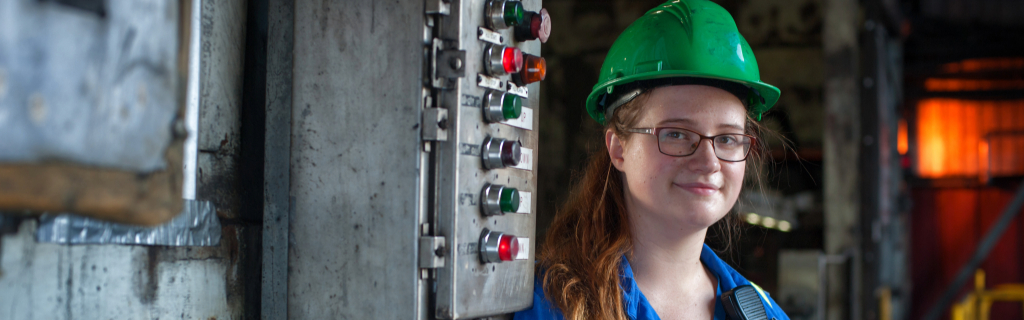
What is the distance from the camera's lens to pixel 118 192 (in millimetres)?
600

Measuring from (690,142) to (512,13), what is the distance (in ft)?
1.45

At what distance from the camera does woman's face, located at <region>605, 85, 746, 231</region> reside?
1404mm

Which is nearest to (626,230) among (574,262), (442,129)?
(574,262)

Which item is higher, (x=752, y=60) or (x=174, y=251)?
(x=752, y=60)

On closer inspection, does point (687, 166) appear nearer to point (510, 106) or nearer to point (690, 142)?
point (690, 142)

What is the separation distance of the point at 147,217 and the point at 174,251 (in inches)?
20.9

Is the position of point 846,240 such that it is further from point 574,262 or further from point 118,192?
point 118,192

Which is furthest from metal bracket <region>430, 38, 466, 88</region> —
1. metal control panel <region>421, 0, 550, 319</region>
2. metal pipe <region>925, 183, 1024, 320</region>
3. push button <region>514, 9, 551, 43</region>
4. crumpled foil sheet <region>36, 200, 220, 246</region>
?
metal pipe <region>925, 183, 1024, 320</region>

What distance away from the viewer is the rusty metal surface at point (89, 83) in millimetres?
550

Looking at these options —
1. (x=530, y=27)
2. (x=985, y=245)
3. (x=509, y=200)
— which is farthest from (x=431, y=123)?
(x=985, y=245)

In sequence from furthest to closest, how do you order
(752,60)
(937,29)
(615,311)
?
(937,29) < (752,60) < (615,311)

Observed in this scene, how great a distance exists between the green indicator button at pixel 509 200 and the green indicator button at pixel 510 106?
0.41ft

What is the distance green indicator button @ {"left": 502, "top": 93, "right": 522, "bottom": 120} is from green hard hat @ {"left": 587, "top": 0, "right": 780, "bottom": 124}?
31cm

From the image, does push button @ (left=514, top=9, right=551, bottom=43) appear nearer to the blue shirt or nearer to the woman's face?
the woman's face
